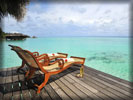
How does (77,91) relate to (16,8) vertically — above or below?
below

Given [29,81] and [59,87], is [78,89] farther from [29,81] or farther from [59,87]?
[29,81]

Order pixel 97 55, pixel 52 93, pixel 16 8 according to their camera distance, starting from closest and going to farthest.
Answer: pixel 52 93, pixel 16 8, pixel 97 55

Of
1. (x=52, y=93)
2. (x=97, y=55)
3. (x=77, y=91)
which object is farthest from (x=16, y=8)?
(x=97, y=55)

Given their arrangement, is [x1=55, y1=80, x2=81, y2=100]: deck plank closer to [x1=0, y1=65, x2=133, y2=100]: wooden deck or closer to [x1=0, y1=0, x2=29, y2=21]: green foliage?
[x1=0, y1=65, x2=133, y2=100]: wooden deck

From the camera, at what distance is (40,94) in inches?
66.0

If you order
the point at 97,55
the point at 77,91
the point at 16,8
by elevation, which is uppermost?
the point at 16,8

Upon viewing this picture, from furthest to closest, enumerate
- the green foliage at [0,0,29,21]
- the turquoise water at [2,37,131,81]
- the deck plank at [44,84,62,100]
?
the turquoise water at [2,37,131,81], the green foliage at [0,0,29,21], the deck plank at [44,84,62,100]

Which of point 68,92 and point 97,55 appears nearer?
point 68,92

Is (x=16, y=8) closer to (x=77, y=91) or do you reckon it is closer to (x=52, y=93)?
(x=52, y=93)

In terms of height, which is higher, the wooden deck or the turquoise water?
the wooden deck

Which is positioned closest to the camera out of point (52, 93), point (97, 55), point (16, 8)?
point (52, 93)

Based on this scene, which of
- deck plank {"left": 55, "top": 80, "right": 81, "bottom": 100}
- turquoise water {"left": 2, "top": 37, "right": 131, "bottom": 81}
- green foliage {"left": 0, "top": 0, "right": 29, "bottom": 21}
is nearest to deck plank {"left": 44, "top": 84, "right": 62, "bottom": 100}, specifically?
deck plank {"left": 55, "top": 80, "right": 81, "bottom": 100}

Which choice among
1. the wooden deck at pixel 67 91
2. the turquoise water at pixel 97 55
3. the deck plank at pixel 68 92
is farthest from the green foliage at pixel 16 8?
the deck plank at pixel 68 92

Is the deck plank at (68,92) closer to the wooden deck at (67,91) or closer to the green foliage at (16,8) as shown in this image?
the wooden deck at (67,91)
